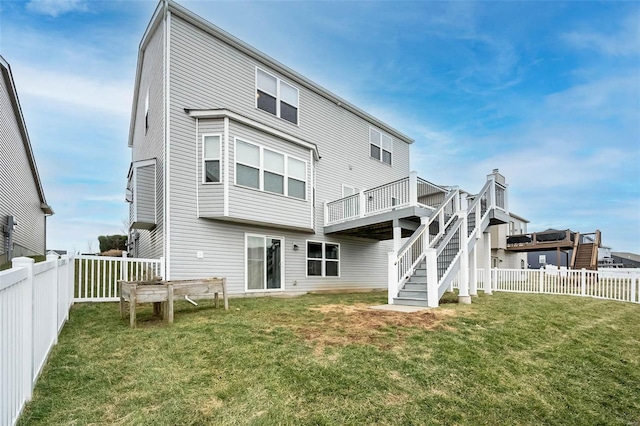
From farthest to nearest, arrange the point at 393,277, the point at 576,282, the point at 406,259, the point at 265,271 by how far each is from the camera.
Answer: the point at 576,282 → the point at 265,271 → the point at 406,259 → the point at 393,277

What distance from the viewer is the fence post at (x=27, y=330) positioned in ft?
9.49

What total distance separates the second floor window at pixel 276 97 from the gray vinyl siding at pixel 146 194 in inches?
164

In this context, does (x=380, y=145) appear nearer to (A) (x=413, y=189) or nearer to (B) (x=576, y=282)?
(A) (x=413, y=189)

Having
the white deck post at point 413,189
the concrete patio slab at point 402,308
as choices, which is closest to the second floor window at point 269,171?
the white deck post at point 413,189

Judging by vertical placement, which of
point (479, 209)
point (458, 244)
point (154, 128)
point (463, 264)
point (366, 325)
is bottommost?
point (366, 325)

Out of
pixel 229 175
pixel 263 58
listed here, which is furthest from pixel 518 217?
pixel 229 175

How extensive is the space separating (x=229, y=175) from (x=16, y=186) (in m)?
10.7

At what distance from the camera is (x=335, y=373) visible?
13.0 ft

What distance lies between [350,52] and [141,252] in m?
12.3

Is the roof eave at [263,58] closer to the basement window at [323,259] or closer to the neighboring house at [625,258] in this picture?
the basement window at [323,259]

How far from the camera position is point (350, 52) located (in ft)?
51.8

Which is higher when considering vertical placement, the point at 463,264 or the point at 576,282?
the point at 463,264

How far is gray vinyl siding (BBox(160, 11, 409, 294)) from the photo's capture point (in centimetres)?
975

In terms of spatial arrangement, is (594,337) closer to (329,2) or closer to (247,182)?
(247,182)
